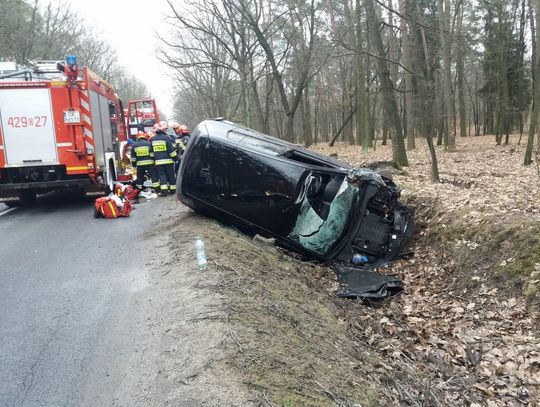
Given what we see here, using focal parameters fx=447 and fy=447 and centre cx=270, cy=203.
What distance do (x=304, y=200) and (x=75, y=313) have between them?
11.1 feet

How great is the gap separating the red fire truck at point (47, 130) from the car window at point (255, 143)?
13.8 feet

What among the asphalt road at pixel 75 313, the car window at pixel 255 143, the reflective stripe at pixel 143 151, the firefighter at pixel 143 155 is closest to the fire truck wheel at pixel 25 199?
the firefighter at pixel 143 155

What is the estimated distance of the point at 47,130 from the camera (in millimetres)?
9461

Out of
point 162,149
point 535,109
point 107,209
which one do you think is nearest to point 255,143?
Result: point 107,209

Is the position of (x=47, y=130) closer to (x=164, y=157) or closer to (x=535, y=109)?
(x=164, y=157)

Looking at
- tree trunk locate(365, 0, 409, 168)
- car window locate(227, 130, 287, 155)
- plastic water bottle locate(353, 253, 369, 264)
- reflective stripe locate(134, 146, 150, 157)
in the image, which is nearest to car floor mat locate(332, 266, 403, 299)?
plastic water bottle locate(353, 253, 369, 264)

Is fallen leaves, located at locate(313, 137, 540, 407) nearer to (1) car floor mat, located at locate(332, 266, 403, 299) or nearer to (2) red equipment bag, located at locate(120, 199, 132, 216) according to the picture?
(1) car floor mat, located at locate(332, 266, 403, 299)

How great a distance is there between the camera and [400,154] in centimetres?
1332

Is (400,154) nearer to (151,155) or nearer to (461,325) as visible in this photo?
(151,155)

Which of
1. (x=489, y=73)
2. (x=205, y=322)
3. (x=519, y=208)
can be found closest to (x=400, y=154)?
(x=519, y=208)

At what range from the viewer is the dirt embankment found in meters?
3.18

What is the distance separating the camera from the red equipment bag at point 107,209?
8867 mm

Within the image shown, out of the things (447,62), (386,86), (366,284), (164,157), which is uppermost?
(447,62)

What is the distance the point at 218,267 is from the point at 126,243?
2.38 m
